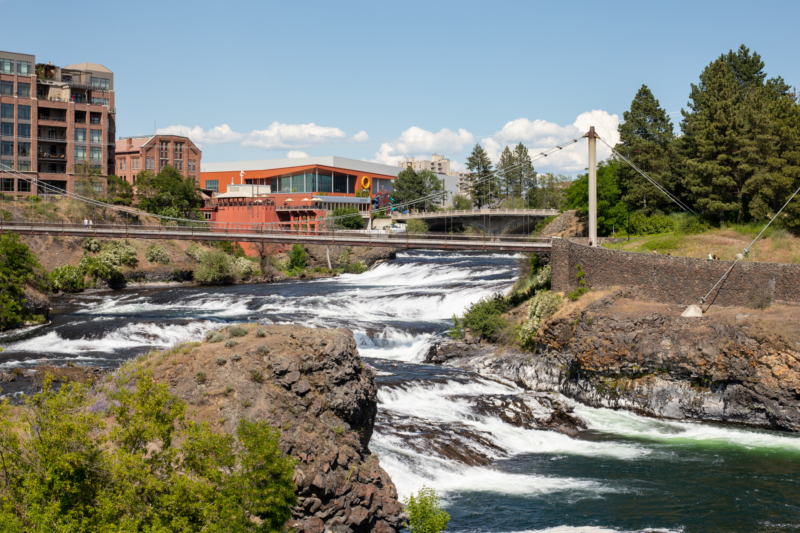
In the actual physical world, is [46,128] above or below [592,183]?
above

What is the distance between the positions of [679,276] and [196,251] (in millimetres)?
57535

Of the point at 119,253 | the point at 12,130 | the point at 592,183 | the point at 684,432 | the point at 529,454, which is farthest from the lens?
the point at 12,130

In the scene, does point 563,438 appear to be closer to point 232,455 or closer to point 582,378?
point 582,378

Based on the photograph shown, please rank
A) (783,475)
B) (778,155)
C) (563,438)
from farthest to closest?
(778,155)
(563,438)
(783,475)

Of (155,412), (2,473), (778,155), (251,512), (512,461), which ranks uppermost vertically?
(778,155)

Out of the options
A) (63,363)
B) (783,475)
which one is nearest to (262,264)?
(63,363)

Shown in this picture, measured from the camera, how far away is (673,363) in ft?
96.3

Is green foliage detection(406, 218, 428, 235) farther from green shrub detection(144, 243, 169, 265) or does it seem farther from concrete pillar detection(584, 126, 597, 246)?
concrete pillar detection(584, 126, 597, 246)

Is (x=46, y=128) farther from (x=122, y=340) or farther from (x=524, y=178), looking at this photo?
(x=524, y=178)

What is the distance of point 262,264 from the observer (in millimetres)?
81188

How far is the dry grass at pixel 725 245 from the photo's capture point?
37062 millimetres

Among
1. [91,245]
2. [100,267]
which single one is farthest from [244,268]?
[91,245]

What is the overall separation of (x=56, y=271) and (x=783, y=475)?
2377 inches

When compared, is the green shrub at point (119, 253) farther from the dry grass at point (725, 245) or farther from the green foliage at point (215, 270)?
the dry grass at point (725, 245)
